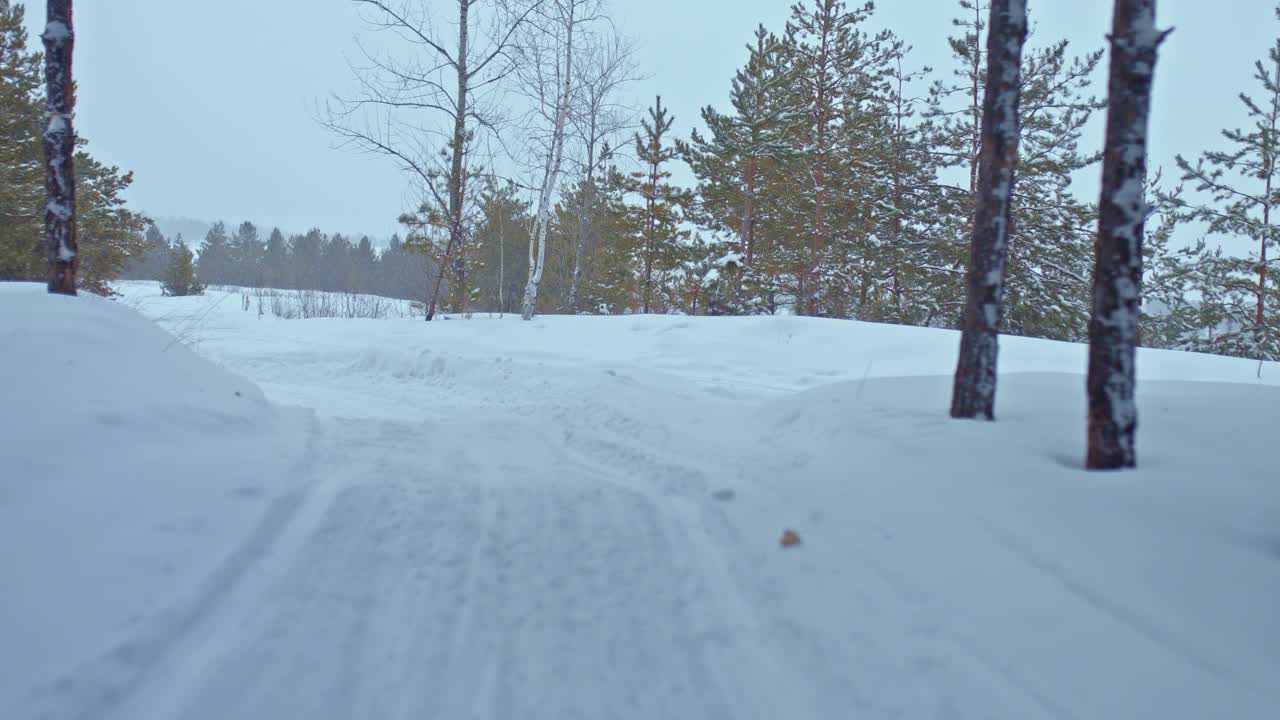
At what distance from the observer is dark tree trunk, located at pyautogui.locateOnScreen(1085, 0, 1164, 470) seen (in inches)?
102

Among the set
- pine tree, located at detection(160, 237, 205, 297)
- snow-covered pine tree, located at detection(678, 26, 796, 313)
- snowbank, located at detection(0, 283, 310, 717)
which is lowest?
snowbank, located at detection(0, 283, 310, 717)

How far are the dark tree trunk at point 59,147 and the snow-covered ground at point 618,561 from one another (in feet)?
5.38

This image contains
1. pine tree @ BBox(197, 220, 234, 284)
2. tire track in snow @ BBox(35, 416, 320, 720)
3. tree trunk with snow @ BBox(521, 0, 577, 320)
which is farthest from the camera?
pine tree @ BBox(197, 220, 234, 284)

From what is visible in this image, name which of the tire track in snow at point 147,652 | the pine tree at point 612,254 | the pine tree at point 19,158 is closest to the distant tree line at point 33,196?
the pine tree at point 19,158

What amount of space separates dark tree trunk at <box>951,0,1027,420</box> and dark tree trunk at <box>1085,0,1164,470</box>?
0.54 m

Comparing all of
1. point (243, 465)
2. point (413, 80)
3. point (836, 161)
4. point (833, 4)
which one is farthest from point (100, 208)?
A: point (833, 4)

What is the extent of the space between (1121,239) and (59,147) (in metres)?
7.83

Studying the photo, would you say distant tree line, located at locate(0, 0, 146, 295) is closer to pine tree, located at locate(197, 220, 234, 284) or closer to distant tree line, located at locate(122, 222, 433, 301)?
distant tree line, located at locate(122, 222, 433, 301)

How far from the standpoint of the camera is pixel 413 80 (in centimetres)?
1277

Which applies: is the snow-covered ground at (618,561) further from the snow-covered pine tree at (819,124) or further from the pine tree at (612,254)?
the pine tree at (612,254)

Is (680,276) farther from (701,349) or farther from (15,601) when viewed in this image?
(15,601)

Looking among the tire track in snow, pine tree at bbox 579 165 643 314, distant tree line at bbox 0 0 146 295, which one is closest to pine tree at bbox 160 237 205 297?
distant tree line at bbox 0 0 146 295

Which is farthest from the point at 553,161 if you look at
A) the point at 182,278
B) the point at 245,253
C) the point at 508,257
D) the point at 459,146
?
the point at 245,253

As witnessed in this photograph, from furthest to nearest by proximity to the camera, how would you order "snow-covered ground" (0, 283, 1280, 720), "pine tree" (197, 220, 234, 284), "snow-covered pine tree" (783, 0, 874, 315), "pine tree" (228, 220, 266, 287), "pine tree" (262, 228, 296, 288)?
"pine tree" (262, 228, 296, 288)
"pine tree" (228, 220, 266, 287)
"pine tree" (197, 220, 234, 284)
"snow-covered pine tree" (783, 0, 874, 315)
"snow-covered ground" (0, 283, 1280, 720)
